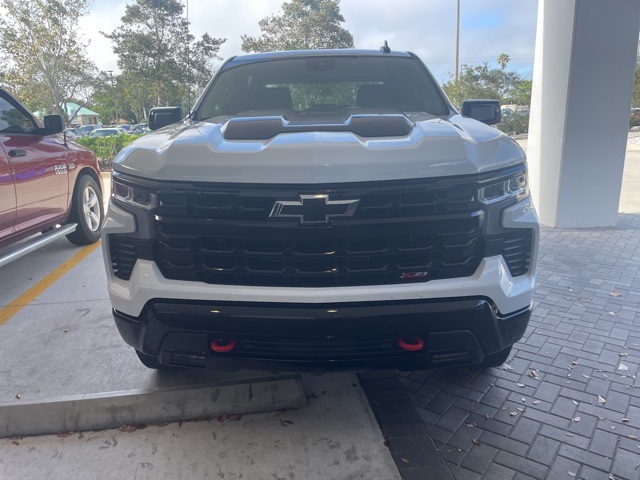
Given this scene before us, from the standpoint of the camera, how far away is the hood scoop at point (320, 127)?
2.37 m

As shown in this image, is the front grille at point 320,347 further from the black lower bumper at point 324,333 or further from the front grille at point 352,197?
the front grille at point 352,197

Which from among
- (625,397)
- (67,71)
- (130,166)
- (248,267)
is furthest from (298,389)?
(67,71)

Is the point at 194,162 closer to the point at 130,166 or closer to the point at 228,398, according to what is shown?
the point at 130,166

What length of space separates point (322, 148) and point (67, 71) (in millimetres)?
18626

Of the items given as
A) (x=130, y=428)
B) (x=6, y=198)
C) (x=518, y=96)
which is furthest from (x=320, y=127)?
(x=518, y=96)

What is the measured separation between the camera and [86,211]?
5961 millimetres

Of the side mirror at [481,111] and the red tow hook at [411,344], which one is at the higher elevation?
the side mirror at [481,111]

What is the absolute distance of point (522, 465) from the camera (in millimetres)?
2369

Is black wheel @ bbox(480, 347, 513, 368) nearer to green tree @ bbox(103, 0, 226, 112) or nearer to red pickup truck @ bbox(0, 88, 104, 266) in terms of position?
red pickup truck @ bbox(0, 88, 104, 266)

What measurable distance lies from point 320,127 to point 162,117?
183cm

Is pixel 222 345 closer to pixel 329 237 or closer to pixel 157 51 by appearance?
pixel 329 237

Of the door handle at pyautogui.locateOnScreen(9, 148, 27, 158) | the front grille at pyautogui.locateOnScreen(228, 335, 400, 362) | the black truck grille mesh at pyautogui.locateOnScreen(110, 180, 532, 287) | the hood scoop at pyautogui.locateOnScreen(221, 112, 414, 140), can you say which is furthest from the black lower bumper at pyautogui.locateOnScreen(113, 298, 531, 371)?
the door handle at pyautogui.locateOnScreen(9, 148, 27, 158)

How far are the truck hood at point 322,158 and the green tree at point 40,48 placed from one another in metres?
17.3

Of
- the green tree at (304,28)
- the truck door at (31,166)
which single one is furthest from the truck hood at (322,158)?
the green tree at (304,28)
